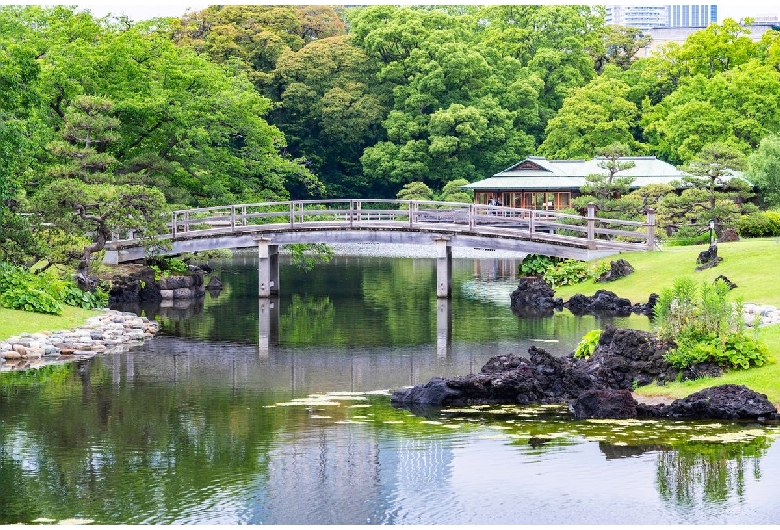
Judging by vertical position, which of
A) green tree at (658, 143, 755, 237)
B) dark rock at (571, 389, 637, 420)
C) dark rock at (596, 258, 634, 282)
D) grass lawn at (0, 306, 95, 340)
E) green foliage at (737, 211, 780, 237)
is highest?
green tree at (658, 143, 755, 237)

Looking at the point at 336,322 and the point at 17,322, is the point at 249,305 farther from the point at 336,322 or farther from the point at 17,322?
the point at 17,322

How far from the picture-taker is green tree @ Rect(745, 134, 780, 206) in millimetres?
64688

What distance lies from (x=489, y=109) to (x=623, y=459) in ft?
233

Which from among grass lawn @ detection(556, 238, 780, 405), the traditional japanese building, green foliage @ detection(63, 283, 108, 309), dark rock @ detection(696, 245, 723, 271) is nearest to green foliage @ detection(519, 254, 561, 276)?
grass lawn @ detection(556, 238, 780, 405)

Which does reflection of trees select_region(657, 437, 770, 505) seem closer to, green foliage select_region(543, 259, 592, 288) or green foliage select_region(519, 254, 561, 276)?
green foliage select_region(543, 259, 592, 288)

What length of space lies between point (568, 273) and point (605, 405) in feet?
79.8

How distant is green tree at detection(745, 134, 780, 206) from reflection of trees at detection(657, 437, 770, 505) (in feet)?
149

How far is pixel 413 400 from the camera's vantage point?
25641 millimetres

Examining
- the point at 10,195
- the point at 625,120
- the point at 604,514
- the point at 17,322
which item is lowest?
the point at 604,514

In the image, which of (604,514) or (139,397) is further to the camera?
(139,397)

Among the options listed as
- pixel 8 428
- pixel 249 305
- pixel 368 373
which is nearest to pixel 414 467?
pixel 8 428

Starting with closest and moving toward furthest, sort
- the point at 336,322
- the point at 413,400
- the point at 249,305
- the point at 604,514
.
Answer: the point at 604,514, the point at 413,400, the point at 336,322, the point at 249,305

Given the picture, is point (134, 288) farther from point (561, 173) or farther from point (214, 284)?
point (561, 173)

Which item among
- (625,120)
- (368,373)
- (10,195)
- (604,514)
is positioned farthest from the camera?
(625,120)
